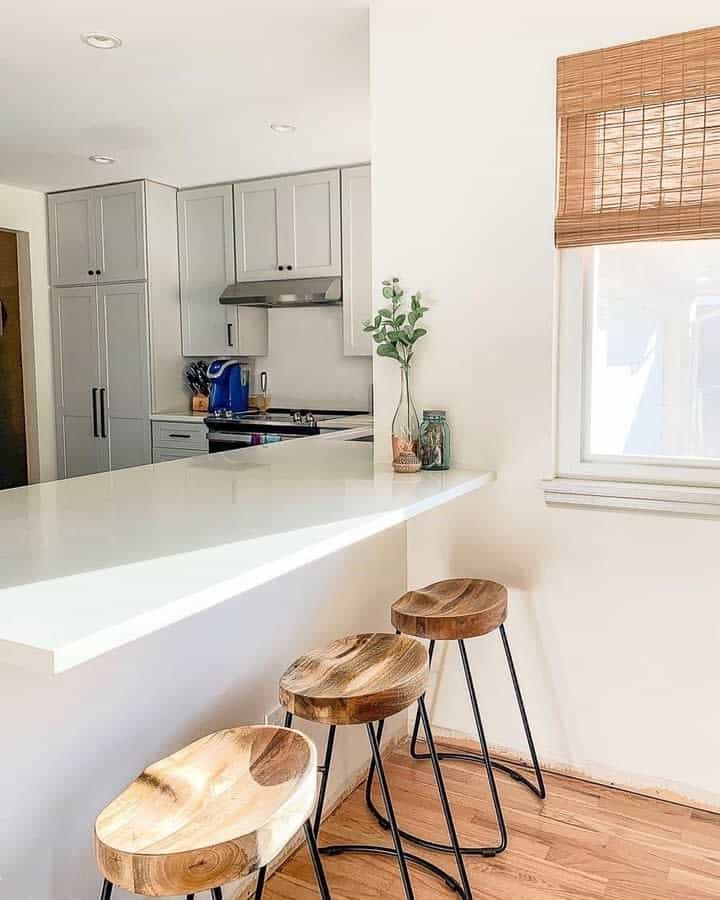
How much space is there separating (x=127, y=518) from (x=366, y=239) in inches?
119

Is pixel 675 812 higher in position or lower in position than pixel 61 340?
lower

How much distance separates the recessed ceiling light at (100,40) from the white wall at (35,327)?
2510 mm

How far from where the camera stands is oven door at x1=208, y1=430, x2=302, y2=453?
436cm

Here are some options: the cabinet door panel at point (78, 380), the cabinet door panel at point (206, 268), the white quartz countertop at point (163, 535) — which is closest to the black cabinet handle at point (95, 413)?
the cabinet door panel at point (78, 380)

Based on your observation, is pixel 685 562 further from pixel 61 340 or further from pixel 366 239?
pixel 61 340

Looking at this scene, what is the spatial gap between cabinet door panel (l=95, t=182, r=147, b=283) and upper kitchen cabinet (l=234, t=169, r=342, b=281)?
1.88ft

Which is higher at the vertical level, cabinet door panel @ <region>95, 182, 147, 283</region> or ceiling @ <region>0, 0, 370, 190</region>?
ceiling @ <region>0, 0, 370, 190</region>

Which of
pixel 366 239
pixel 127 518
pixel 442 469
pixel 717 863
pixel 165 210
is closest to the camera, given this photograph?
pixel 127 518

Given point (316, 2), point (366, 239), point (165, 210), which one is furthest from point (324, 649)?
point (165, 210)

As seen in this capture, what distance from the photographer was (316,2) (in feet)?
7.90

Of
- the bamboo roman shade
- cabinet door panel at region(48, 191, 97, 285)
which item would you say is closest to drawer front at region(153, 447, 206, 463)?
cabinet door panel at region(48, 191, 97, 285)

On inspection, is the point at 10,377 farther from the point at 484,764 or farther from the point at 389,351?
the point at 484,764

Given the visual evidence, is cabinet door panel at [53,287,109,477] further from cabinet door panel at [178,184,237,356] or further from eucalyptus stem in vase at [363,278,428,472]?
eucalyptus stem in vase at [363,278,428,472]

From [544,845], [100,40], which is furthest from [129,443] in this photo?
[544,845]
